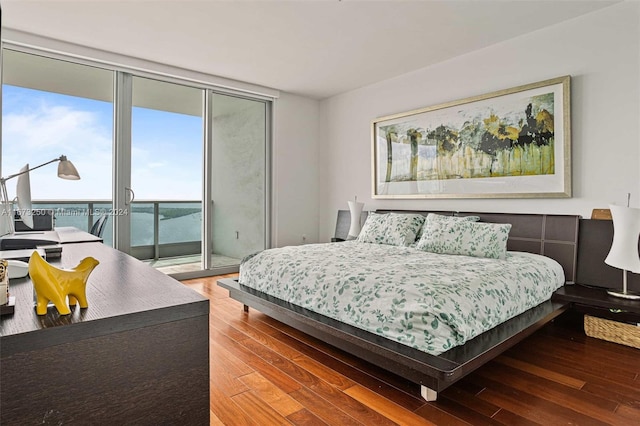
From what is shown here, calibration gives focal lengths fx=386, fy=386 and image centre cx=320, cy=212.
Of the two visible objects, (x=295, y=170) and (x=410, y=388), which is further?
(x=295, y=170)

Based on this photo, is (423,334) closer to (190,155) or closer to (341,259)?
(341,259)

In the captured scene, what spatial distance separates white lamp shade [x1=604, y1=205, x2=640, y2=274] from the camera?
8.70 ft

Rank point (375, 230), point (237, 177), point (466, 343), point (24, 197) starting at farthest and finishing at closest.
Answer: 1. point (237, 177)
2. point (375, 230)
3. point (466, 343)
4. point (24, 197)

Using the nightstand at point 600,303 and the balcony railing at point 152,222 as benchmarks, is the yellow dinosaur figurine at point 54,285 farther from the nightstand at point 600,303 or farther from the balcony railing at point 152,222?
the balcony railing at point 152,222

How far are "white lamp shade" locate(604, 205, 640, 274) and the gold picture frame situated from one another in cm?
59

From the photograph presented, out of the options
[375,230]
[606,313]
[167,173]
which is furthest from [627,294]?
[167,173]

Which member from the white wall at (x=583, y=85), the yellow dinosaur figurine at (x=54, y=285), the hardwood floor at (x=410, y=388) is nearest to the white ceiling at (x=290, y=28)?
the white wall at (x=583, y=85)

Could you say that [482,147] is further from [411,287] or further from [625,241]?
[411,287]

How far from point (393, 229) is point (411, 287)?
6.08 feet

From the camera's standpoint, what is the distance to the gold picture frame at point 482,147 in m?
3.35

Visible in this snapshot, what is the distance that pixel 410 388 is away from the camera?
6.75ft

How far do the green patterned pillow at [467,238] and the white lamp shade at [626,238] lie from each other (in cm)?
71

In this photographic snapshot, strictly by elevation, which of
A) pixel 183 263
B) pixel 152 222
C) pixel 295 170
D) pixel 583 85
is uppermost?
pixel 583 85

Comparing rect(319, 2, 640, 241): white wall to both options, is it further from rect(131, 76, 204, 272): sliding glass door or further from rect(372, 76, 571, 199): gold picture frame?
rect(131, 76, 204, 272): sliding glass door
